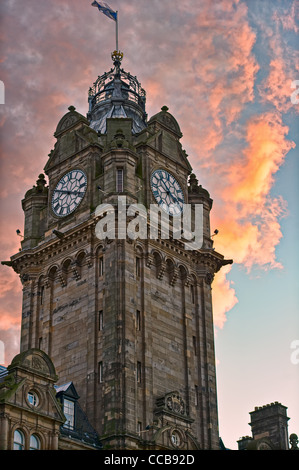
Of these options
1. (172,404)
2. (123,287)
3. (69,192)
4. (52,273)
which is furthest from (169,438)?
(69,192)

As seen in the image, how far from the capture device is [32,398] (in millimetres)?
64750

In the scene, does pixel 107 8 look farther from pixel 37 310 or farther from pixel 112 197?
pixel 37 310

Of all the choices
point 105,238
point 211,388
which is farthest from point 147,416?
point 105,238

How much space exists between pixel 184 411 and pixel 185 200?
69.9ft

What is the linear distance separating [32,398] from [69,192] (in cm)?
2690

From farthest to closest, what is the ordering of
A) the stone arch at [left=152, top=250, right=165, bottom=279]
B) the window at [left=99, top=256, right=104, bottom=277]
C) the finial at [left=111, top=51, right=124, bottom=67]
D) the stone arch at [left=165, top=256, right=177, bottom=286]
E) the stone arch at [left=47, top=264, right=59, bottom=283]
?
the finial at [left=111, top=51, right=124, bottom=67]
the stone arch at [left=47, top=264, right=59, bottom=283]
the stone arch at [left=165, top=256, right=177, bottom=286]
the stone arch at [left=152, top=250, right=165, bottom=279]
the window at [left=99, top=256, right=104, bottom=277]

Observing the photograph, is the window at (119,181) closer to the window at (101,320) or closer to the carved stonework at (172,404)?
the window at (101,320)

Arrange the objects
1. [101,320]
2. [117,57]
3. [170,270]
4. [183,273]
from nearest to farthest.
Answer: [101,320] → [170,270] → [183,273] → [117,57]

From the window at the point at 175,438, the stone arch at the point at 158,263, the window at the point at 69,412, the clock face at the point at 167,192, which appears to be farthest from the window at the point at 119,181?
the window at the point at 175,438

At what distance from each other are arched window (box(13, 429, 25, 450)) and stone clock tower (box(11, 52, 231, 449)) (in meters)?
10.1

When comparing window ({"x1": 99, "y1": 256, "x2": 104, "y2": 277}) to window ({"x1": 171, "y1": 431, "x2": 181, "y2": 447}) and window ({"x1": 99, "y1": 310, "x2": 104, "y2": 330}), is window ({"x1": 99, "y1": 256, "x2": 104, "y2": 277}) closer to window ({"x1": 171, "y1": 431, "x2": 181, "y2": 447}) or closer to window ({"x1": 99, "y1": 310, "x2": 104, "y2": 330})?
window ({"x1": 99, "y1": 310, "x2": 104, "y2": 330})

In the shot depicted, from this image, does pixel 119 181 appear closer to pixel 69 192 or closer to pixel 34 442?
pixel 69 192

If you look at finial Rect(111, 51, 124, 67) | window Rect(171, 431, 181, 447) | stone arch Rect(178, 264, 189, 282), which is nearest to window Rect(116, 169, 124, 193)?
stone arch Rect(178, 264, 189, 282)

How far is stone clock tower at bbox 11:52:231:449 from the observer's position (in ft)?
245
